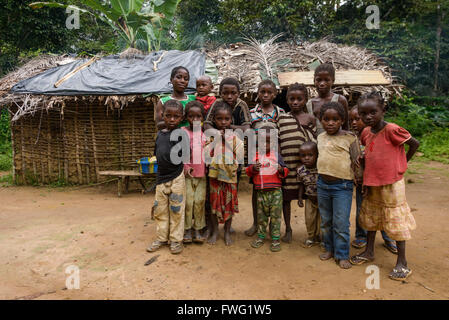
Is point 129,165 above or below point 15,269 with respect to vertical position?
above

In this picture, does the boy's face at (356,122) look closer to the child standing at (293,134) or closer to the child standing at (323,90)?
the child standing at (323,90)

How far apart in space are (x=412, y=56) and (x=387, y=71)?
6464 millimetres

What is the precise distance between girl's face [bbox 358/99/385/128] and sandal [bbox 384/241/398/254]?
4.21ft

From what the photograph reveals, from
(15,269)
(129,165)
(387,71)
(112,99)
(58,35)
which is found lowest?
(15,269)

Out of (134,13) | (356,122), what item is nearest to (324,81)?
(356,122)

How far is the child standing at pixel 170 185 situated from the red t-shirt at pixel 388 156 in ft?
5.57

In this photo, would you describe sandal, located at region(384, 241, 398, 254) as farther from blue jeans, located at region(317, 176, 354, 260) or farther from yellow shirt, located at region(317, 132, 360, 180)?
yellow shirt, located at region(317, 132, 360, 180)

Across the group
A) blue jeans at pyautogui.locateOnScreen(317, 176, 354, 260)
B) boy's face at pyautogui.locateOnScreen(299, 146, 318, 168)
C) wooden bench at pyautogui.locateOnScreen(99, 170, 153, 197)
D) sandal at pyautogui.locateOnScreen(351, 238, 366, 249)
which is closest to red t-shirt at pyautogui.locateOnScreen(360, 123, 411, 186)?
blue jeans at pyautogui.locateOnScreen(317, 176, 354, 260)

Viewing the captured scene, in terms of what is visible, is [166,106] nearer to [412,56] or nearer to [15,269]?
[15,269]

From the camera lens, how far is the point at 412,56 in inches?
455

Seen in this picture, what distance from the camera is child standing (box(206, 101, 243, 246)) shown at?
111 inches

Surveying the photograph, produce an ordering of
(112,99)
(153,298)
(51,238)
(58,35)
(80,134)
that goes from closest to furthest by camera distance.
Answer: (153,298) → (51,238) → (112,99) → (80,134) → (58,35)
